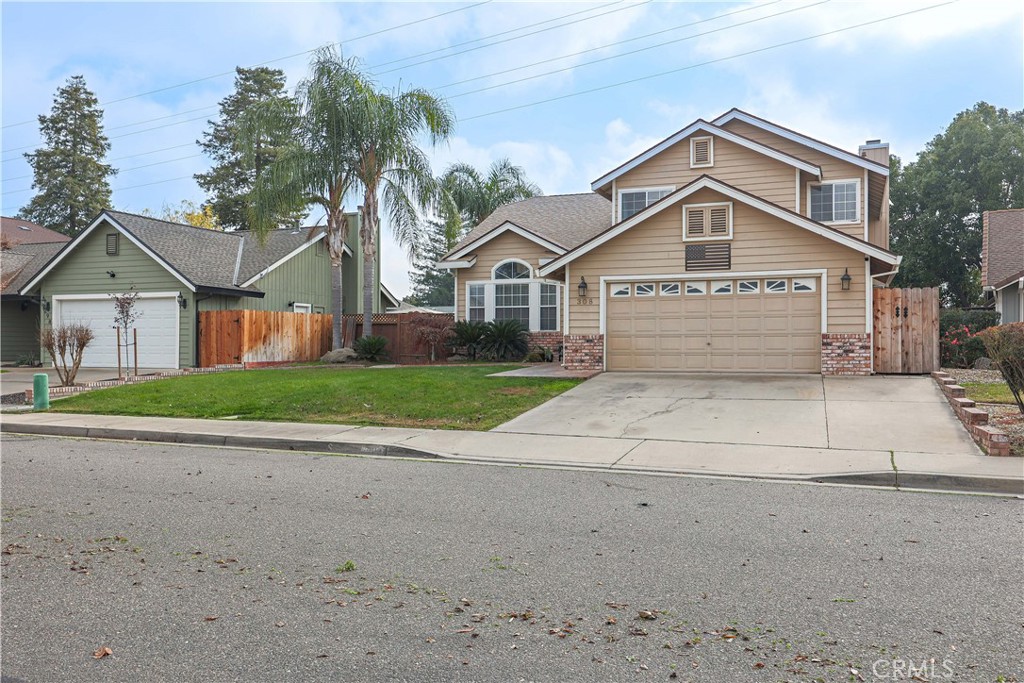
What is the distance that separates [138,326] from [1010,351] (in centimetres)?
2384

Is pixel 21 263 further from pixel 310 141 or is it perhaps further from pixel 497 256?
pixel 497 256

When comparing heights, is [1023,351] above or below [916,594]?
above

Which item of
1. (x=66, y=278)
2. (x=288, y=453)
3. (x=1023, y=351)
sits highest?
(x=66, y=278)

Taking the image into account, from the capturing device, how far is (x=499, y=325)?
23078mm

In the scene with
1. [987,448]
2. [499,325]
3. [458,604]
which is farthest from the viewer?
[499,325]

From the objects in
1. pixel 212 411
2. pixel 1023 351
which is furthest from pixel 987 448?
pixel 212 411

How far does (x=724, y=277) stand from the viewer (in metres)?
17.3

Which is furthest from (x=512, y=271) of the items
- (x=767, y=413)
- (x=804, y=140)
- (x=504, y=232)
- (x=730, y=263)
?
(x=767, y=413)

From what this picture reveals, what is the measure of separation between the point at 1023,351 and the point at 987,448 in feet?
5.73

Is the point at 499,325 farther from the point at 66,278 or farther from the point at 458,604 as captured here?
the point at 458,604

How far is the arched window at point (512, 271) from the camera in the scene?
24.5 m

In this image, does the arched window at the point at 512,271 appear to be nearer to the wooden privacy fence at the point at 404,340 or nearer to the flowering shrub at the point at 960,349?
the wooden privacy fence at the point at 404,340

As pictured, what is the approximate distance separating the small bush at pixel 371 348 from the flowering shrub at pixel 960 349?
16.1 m

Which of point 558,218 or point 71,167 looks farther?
point 71,167
